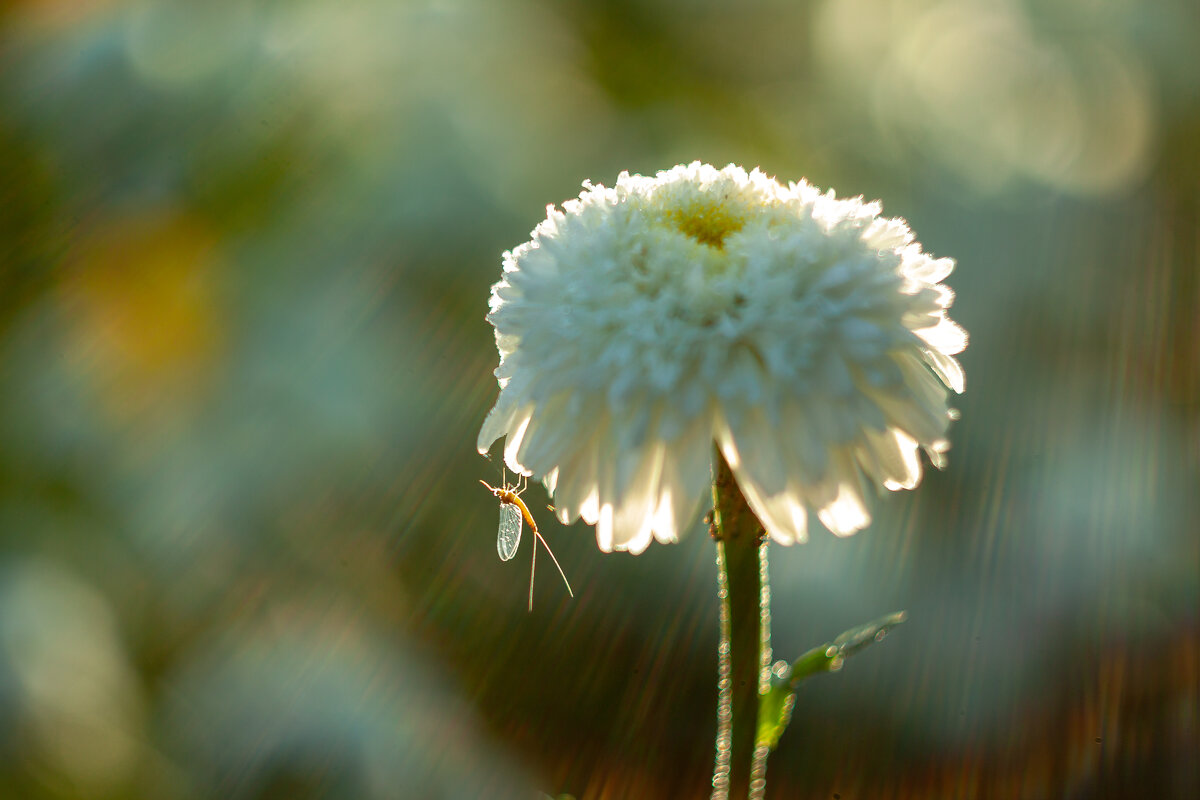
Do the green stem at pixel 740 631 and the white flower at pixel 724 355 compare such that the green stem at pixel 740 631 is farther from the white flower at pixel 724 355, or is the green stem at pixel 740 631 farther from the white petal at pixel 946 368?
the white petal at pixel 946 368

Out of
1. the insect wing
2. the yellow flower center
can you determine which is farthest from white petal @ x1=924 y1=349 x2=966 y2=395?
the insect wing

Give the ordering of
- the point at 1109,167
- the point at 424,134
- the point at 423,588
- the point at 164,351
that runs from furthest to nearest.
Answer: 1. the point at 424,134
2. the point at 1109,167
3. the point at 164,351
4. the point at 423,588

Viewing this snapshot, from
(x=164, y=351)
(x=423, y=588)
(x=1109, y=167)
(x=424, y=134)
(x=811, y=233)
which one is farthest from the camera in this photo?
(x=424, y=134)

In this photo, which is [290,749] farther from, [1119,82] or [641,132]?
[1119,82]

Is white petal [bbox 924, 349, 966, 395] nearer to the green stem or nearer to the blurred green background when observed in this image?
the green stem

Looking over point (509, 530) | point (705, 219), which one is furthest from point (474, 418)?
point (705, 219)

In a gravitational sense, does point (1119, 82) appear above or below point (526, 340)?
above

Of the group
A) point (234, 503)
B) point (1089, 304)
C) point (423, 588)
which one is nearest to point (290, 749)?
point (423, 588)
